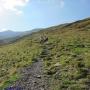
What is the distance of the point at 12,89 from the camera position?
20.3 m

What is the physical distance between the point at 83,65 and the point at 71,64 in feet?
5.00

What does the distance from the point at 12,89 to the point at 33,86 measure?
6.01 ft

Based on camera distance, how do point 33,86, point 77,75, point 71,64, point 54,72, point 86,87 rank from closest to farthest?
point 86,87 < point 33,86 < point 77,75 < point 54,72 < point 71,64

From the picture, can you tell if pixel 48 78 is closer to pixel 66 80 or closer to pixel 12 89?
pixel 66 80

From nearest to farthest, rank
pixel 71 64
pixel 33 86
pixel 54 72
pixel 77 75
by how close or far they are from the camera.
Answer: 1. pixel 33 86
2. pixel 77 75
3. pixel 54 72
4. pixel 71 64

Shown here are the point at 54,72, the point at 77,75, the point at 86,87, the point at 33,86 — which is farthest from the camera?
the point at 54,72

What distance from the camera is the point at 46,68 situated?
2862 centimetres

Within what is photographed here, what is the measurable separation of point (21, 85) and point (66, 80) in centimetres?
407

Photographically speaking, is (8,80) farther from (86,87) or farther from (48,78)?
(86,87)

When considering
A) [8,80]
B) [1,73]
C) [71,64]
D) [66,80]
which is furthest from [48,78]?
[1,73]

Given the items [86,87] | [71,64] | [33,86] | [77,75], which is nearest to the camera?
[86,87]

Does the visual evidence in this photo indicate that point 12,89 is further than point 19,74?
No

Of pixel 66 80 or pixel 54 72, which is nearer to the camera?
pixel 66 80

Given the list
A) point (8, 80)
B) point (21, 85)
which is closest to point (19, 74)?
point (8, 80)
